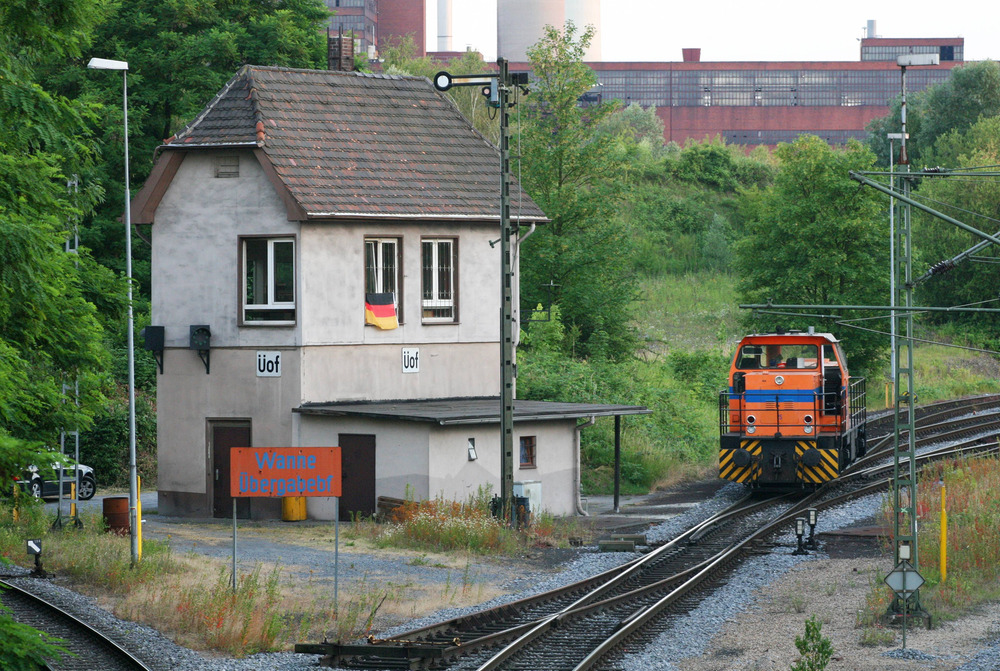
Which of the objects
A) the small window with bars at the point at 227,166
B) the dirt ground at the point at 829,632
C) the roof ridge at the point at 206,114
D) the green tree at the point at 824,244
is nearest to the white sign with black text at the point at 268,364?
the small window with bars at the point at 227,166

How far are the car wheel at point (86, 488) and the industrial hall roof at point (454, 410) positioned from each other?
32.8 feet

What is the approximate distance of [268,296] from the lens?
1043 inches

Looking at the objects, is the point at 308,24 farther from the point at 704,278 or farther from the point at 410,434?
the point at 704,278

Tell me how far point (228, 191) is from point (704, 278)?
42.3 meters

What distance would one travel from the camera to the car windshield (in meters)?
27.1

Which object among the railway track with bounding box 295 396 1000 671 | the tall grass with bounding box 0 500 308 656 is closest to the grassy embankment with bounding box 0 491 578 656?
the tall grass with bounding box 0 500 308 656

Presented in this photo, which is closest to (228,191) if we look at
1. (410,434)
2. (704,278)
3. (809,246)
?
(410,434)

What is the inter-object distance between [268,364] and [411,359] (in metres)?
3.12

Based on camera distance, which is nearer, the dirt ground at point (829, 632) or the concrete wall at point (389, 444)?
the dirt ground at point (829, 632)

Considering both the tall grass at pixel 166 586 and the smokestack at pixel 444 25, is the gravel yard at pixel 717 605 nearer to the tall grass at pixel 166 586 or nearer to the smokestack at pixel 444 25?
the tall grass at pixel 166 586

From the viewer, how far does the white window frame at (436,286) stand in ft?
90.3

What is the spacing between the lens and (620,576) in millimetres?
19078

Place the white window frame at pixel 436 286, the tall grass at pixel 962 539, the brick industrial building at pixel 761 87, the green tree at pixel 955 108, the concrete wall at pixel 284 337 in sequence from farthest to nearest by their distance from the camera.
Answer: the brick industrial building at pixel 761 87 < the green tree at pixel 955 108 < the white window frame at pixel 436 286 < the concrete wall at pixel 284 337 < the tall grass at pixel 962 539

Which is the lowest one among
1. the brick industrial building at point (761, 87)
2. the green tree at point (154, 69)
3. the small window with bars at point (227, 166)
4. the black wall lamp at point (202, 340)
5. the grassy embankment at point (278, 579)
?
the grassy embankment at point (278, 579)
